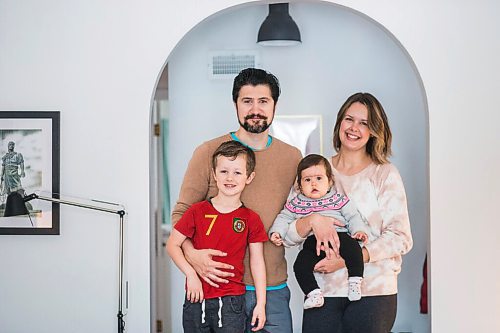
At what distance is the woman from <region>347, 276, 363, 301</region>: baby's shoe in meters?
0.05

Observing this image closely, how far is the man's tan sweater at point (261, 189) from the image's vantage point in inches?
150

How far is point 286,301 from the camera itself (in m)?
3.83

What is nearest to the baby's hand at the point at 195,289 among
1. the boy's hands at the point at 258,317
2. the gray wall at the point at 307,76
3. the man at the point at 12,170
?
the boy's hands at the point at 258,317

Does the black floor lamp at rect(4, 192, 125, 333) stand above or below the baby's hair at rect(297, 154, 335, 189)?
below

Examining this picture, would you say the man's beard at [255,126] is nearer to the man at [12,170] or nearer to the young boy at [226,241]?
the young boy at [226,241]

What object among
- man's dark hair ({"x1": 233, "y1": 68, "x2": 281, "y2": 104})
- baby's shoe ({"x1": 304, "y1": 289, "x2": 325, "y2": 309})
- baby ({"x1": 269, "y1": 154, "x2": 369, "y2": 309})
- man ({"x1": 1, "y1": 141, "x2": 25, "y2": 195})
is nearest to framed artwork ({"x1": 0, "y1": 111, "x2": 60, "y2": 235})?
man ({"x1": 1, "y1": 141, "x2": 25, "y2": 195})

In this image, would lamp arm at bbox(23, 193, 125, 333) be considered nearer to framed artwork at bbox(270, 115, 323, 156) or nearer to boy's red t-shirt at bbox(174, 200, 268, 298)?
boy's red t-shirt at bbox(174, 200, 268, 298)

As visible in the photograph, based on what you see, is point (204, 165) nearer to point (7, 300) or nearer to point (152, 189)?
point (152, 189)

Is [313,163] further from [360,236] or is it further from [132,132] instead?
[132,132]

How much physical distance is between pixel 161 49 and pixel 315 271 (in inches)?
55.0

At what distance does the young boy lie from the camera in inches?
143

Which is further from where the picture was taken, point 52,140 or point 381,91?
point 381,91

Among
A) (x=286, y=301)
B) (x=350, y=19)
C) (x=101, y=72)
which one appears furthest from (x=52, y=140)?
(x=350, y=19)

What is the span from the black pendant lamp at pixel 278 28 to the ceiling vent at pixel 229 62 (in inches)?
6.9
